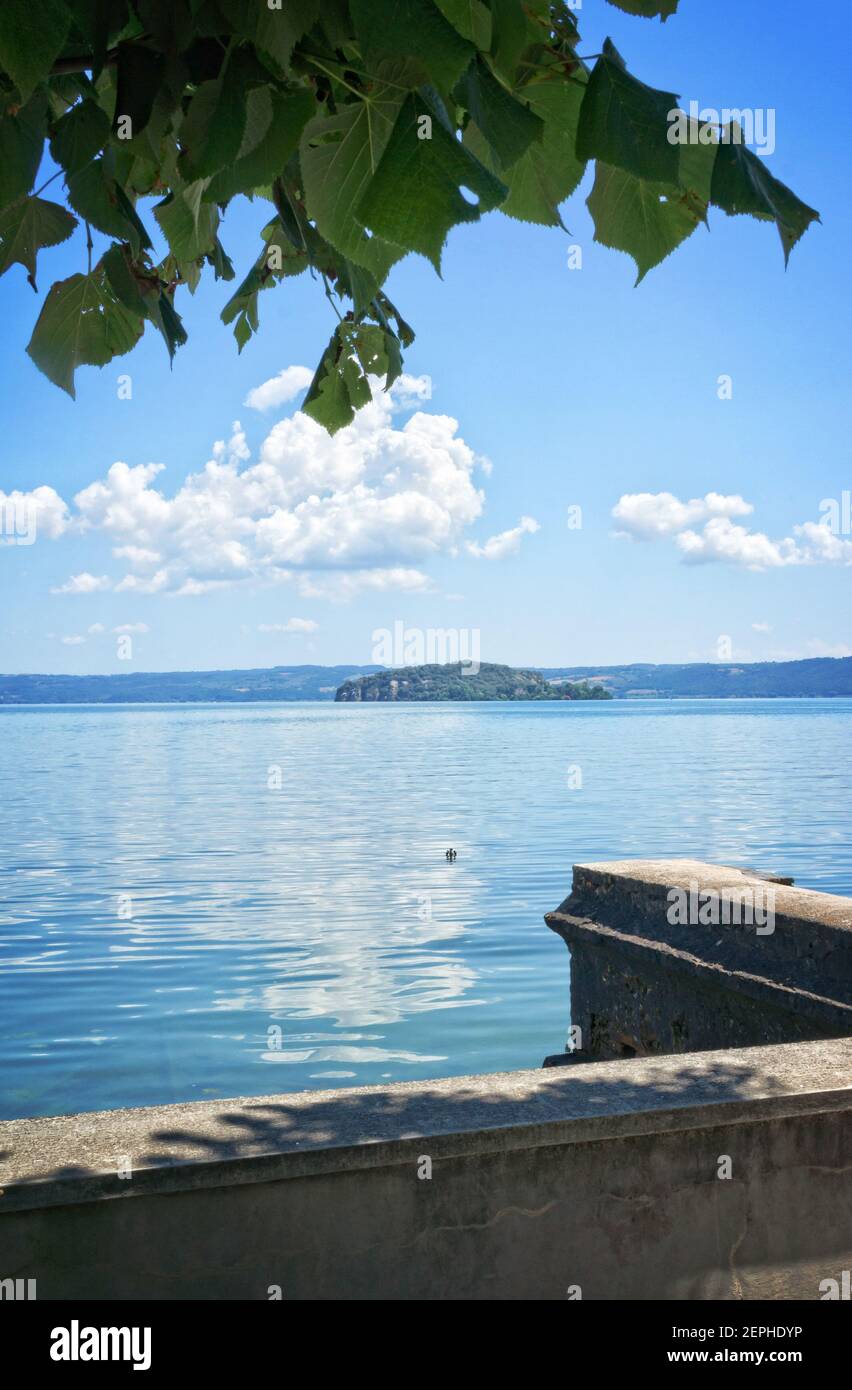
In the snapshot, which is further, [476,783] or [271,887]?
[476,783]

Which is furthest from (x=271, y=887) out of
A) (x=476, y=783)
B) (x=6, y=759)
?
(x=6, y=759)

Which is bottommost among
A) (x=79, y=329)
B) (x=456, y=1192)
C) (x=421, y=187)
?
(x=456, y=1192)

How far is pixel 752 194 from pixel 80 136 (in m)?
1.22

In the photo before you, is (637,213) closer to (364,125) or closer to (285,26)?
(364,125)

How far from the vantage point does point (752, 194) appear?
1803mm

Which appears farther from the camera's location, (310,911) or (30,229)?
(310,911)

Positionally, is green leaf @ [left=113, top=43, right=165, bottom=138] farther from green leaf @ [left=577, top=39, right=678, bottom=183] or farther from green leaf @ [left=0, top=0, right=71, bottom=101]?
green leaf @ [left=577, top=39, right=678, bottom=183]

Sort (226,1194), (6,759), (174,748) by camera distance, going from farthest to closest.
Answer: (174,748), (6,759), (226,1194)

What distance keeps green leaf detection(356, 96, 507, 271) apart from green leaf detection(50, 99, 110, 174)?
2.81ft

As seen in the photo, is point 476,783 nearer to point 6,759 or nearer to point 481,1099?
point 6,759

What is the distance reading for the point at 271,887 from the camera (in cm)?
2056

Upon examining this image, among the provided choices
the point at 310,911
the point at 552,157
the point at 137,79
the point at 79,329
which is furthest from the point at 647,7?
the point at 310,911

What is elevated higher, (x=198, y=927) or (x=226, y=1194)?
(x=226, y=1194)
